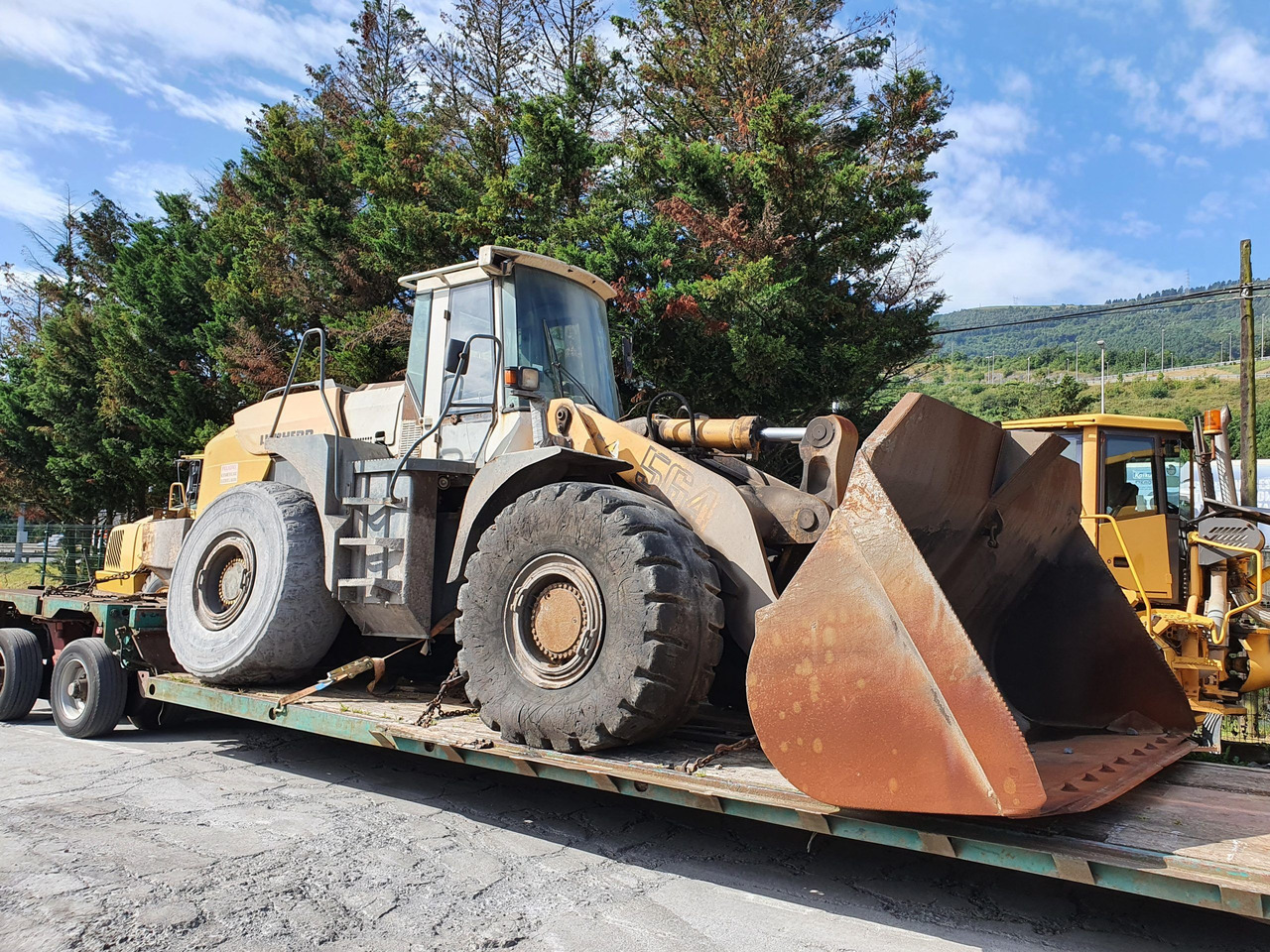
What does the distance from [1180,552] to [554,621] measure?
687cm

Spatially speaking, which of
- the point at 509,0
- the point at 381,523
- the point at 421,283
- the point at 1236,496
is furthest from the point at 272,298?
the point at 1236,496

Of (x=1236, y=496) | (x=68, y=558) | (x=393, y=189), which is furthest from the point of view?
(x=68, y=558)

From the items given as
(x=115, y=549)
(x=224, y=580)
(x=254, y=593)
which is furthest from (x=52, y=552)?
(x=254, y=593)

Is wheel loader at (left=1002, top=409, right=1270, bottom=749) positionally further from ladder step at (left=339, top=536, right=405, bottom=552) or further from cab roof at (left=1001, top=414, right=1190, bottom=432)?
ladder step at (left=339, top=536, right=405, bottom=552)

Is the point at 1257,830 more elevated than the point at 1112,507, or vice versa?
the point at 1112,507

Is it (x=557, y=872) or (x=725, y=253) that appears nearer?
(x=557, y=872)

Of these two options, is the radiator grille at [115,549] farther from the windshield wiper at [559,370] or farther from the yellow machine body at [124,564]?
the windshield wiper at [559,370]

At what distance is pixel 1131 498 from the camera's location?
8883mm

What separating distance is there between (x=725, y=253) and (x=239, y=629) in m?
9.96

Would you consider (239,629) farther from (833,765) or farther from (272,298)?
A: (272,298)

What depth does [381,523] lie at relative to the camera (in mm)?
5777

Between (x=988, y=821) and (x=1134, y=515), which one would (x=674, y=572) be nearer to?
(x=988, y=821)

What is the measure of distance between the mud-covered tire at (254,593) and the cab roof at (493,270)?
174 centimetres

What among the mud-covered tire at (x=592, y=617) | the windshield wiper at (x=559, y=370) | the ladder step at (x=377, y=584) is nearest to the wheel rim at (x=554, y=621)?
the mud-covered tire at (x=592, y=617)
